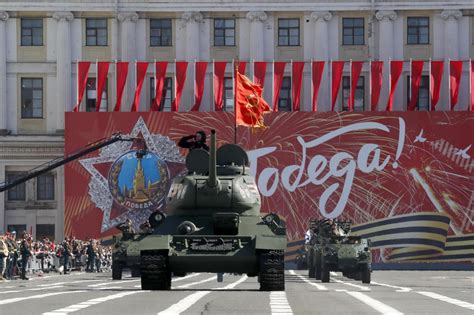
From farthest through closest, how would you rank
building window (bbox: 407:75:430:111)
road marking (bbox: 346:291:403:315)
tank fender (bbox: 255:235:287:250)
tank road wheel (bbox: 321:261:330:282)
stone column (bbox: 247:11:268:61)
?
stone column (bbox: 247:11:268:61) < building window (bbox: 407:75:430:111) < tank road wheel (bbox: 321:261:330:282) < tank fender (bbox: 255:235:287:250) < road marking (bbox: 346:291:403:315)

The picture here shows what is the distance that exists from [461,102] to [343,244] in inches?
1473

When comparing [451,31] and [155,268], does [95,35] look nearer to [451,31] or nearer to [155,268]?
[451,31]

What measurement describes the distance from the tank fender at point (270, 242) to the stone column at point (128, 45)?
51.8m

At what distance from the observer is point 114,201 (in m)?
74.6

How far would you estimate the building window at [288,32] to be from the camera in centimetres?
8281

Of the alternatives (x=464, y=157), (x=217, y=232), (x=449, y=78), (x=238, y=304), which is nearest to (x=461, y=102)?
(x=449, y=78)

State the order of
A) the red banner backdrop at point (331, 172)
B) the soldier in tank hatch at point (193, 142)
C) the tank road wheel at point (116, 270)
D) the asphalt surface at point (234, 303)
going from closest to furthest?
the asphalt surface at point (234, 303) → the soldier in tank hatch at point (193, 142) → the tank road wheel at point (116, 270) → the red banner backdrop at point (331, 172)

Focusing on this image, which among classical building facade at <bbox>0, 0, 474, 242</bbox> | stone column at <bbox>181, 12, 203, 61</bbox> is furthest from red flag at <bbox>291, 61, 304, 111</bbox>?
stone column at <bbox>181, 12, 203, 61</bbox>

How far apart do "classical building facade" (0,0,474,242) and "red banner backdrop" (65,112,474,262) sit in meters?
6.90

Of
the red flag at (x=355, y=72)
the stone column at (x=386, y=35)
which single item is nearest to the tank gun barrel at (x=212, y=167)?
the red flag at (x=355, y=72)

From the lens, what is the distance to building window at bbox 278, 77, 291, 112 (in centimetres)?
8169

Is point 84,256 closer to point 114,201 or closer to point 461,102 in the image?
point 114,201

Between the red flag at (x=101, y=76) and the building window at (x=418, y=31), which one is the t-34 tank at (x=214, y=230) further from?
the building window at (x=418, y=31)

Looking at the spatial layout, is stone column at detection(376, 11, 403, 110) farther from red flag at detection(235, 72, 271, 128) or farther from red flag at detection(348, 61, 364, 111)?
red flag at detection(235, 72, 271, 128)
